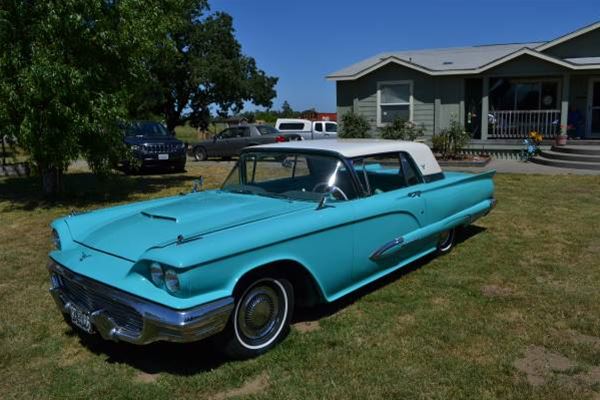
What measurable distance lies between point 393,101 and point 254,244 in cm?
1693

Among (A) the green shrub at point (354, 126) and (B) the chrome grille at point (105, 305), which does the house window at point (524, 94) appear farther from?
(B) the chrome grille at point (105, 305)

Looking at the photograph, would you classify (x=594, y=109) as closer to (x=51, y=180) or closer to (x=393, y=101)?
(x=393, y=101)

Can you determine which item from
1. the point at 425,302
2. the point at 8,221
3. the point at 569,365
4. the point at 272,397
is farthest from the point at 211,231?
the point at 8,221

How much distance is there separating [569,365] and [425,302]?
129 centimetres

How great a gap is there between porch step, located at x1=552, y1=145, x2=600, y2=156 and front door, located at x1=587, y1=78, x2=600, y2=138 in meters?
2.57

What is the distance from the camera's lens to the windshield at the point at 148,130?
15.6 meters

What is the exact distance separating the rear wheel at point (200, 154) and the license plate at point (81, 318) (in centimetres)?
1757

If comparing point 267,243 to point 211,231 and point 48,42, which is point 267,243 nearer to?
point 211,231

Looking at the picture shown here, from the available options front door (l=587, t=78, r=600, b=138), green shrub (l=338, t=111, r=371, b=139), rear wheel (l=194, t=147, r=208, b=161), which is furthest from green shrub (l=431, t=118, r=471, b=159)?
rear wheel (l=194, t=147, r=208, b=161)

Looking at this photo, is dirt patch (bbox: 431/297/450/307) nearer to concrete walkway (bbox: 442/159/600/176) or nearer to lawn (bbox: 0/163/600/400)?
lawn (bbox: 0/163/600/400)

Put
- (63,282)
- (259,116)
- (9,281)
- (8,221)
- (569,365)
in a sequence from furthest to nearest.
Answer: (259,116), (8,221), (9,281), (63,282), (569,365)

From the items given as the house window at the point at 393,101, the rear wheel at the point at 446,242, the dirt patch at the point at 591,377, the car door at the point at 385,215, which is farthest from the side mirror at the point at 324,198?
the house window at the point at 393,101

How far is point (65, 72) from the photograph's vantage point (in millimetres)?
8727

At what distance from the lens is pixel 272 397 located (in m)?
3.12
